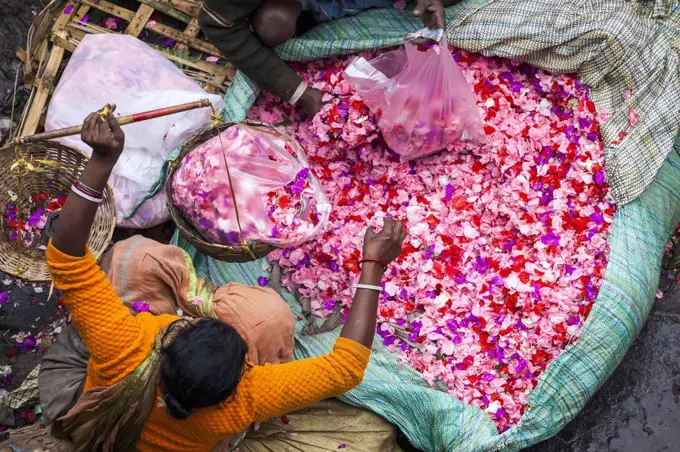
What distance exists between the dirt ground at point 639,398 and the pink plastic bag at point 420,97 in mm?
1225

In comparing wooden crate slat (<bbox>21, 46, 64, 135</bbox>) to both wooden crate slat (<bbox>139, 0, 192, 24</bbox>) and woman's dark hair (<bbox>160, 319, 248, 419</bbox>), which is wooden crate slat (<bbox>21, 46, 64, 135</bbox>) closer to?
wooden crate slat (<bbox>139, 0, 192, 24</bbox>)

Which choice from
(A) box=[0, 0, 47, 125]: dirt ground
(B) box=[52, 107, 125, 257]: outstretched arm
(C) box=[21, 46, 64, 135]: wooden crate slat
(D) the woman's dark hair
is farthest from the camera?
(A) box=[0, 0, 47, 125]: dirt ground

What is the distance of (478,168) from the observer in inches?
121

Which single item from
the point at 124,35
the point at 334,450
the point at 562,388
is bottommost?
the point at 334,450

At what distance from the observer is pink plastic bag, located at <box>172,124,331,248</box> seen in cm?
273

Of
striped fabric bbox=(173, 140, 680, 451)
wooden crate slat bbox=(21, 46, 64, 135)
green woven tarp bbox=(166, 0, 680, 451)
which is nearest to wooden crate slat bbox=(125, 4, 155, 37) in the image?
wooden crate slat bbox=(21, 46, 64, 135)

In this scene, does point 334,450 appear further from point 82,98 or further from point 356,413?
point 82,98

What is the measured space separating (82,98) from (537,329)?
227 cm

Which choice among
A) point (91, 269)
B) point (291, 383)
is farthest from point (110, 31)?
point (291, 383)

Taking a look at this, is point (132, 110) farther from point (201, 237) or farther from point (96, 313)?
point (96, 313)

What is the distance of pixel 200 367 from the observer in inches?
69.9

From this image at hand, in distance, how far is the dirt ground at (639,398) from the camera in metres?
2.99

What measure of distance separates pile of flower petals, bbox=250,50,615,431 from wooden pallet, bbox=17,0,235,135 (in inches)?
22.5

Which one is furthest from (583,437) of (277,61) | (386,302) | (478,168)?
(277,61)
